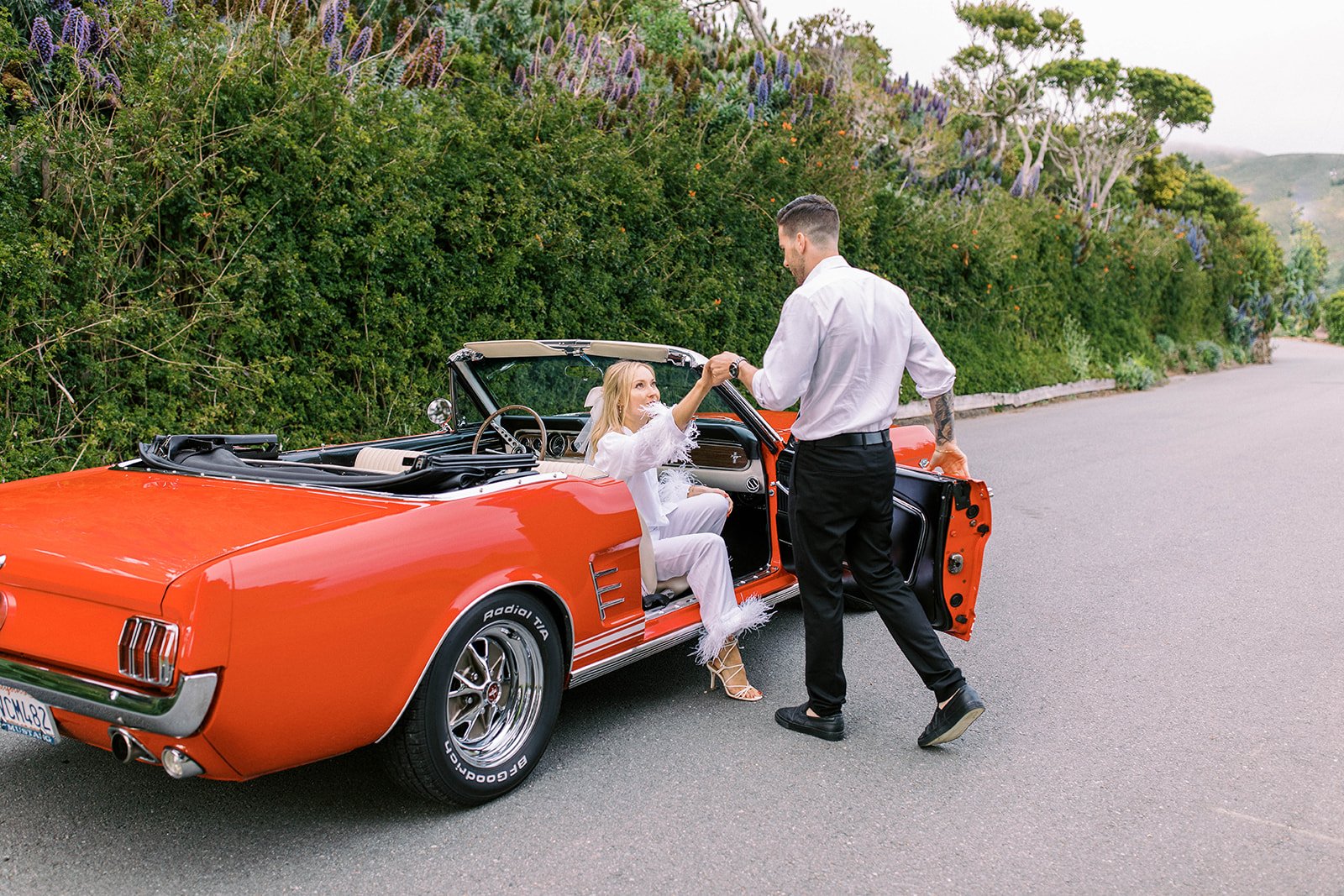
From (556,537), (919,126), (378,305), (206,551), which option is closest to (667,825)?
(556,537)

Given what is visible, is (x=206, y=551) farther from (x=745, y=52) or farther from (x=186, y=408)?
(x=745, y=52)

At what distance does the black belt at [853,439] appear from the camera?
12.6 feet

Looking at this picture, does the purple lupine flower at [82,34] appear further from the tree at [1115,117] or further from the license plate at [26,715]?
the tree at [1115,117]

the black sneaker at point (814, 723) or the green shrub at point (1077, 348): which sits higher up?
the green shrub at point (1077, 348)

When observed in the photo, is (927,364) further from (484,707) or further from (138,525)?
(138,525)

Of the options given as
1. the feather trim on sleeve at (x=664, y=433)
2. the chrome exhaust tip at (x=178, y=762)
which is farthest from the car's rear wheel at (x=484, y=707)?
the feather trim on sleeve at (x=664, y=433)

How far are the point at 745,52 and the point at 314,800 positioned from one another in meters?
13.7

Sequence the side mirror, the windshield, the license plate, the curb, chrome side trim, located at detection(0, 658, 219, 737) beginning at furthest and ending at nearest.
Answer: the curb, the side mirror, the windshield, the license plate, chrome side trim, located at detection(0, 658, 219, 737)

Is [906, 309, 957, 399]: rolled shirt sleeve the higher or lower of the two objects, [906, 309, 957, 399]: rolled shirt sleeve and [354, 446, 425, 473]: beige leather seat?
the higher

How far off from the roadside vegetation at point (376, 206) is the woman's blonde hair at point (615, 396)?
3222 millimetres

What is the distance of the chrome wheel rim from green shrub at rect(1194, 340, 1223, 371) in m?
26.4

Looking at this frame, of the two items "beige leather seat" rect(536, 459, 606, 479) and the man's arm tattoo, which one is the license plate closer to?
Answer: "beige leather seat" rect(536, 459, 606, 479)

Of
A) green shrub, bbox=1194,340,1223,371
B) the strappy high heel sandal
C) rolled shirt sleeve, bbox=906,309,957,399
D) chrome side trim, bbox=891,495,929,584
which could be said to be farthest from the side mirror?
green shrub, bbox=1194,340,1223,371

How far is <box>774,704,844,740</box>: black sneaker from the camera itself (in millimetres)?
3984
